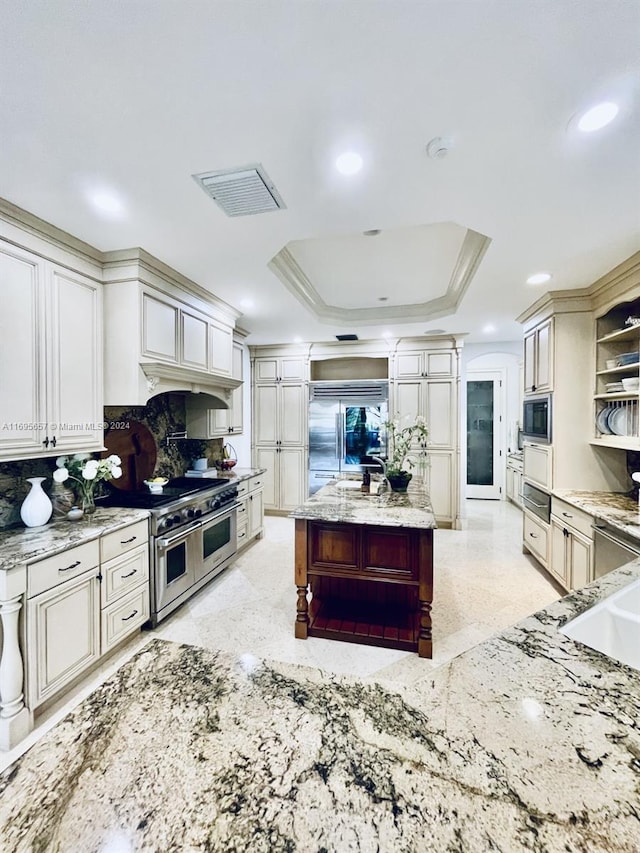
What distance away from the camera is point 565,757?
25.0 inches

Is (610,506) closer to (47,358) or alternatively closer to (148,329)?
(148,329)

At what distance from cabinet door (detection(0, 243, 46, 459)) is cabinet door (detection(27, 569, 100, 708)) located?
79 cm

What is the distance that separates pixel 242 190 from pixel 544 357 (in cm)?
306

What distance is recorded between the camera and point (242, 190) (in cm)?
191

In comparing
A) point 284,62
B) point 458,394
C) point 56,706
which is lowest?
point 56,706

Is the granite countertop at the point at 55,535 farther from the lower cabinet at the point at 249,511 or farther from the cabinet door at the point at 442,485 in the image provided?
the cabinet door at the point at 442,485

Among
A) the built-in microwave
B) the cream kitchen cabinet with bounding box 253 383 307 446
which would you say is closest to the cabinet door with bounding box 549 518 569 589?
the built-in microwave

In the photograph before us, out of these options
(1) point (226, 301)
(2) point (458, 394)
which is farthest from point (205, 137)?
(2) point (458, 394)

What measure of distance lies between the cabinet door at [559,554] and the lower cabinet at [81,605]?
323 cm

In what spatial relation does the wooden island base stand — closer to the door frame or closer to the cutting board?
the cutting board

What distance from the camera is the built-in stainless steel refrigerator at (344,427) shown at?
5371 mm

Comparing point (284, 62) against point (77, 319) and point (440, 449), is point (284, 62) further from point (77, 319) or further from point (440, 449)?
point (440, 449)

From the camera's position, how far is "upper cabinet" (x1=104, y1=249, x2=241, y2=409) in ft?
8.68

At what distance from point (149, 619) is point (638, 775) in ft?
9.04
